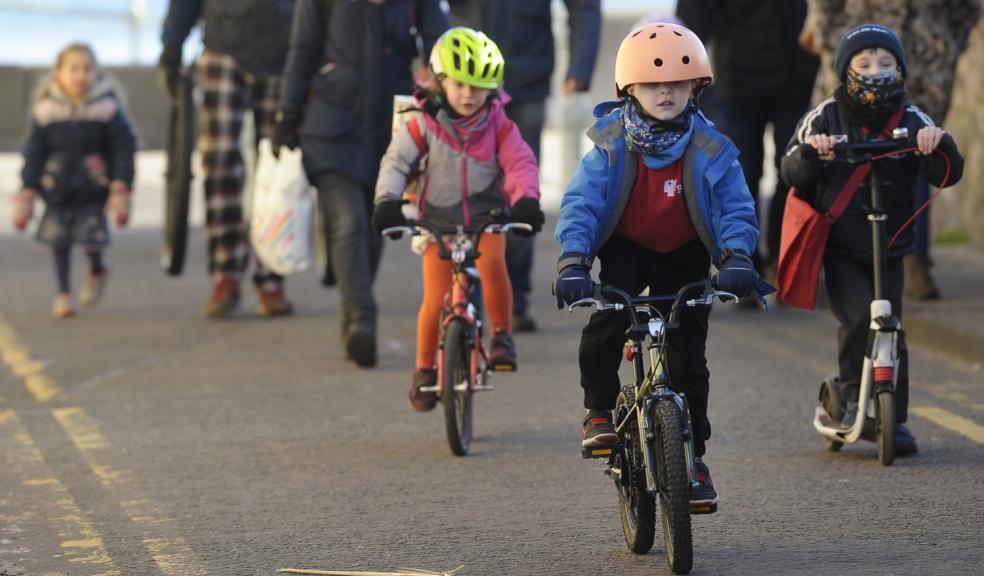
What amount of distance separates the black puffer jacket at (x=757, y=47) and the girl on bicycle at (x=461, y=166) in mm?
3436

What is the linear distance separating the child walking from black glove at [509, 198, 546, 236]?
17.0 feet

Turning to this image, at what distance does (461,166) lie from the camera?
8.51m

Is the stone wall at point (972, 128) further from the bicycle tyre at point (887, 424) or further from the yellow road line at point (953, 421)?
the bicycle tyre at point (887, 424)

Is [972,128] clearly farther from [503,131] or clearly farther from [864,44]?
[864,44]

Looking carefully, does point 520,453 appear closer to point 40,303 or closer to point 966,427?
point 966,427

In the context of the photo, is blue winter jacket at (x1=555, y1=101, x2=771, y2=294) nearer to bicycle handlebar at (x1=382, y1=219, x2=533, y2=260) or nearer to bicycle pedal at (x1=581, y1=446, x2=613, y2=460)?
bicycle pedal at (x1=581, y1=446, x2=613, y2=460)

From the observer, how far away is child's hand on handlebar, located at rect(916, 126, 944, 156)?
7.21m

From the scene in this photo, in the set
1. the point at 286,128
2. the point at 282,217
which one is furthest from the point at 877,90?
the point at 282,217

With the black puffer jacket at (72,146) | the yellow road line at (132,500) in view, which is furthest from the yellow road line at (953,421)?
the black puffer jacket at (72,146)

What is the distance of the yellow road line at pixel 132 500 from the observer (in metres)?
6.24

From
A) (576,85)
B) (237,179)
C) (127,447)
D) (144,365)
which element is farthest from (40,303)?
(127,447)

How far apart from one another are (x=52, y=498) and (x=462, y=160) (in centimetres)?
222

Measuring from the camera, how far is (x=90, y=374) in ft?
34.0

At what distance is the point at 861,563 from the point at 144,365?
5.41 meters
